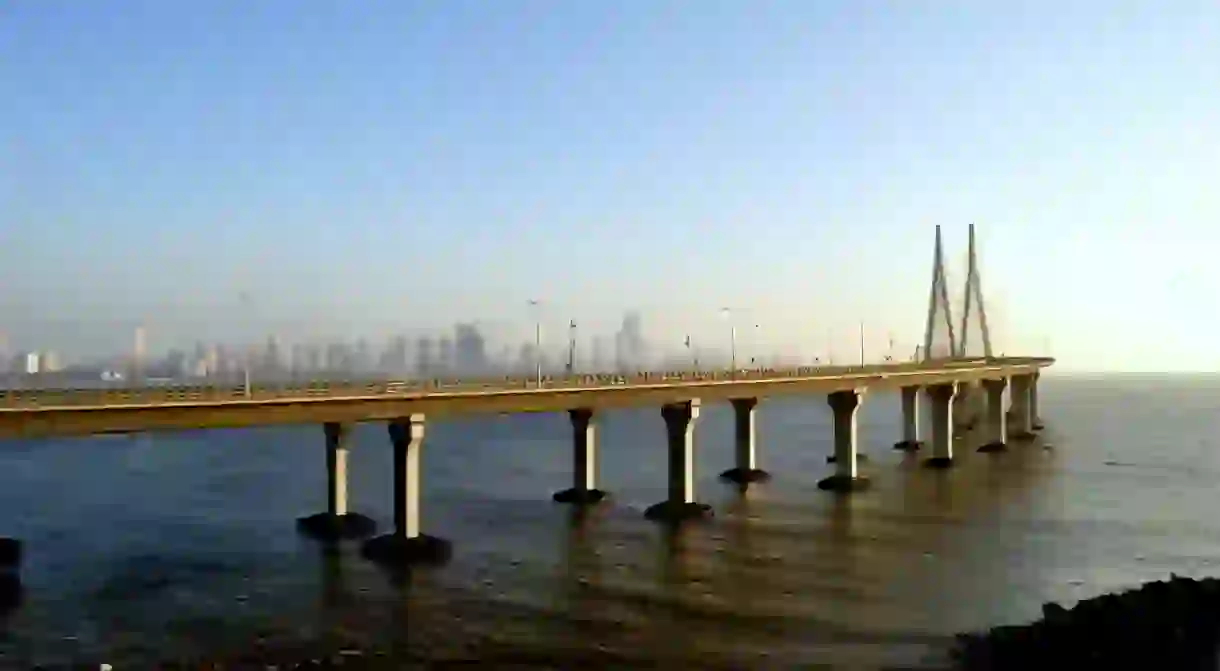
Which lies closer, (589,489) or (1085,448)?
(589,489)

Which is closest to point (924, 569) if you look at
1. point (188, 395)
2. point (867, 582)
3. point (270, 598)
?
point (867, 582)

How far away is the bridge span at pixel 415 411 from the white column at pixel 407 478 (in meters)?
0.05

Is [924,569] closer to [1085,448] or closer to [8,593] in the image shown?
[8,593]

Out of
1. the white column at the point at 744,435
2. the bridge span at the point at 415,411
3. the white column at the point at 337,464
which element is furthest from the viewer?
the white column at the point at 744,435

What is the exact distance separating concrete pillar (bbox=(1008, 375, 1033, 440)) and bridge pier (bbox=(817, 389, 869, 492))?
65080 millimetres

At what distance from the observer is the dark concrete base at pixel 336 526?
184ft

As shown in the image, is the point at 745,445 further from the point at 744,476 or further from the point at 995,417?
the point at 995,417

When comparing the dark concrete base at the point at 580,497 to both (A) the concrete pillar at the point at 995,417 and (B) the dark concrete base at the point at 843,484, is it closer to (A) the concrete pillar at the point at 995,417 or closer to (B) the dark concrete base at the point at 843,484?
(B) the dark concrete base at the point at 843,484

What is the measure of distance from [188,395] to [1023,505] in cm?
5163

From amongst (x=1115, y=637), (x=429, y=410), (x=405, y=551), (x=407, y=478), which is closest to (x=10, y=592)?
(x=405, y=551)

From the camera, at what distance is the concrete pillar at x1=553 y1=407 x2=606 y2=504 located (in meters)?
67.8

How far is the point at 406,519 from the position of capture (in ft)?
167

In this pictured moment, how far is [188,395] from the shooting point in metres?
44.8

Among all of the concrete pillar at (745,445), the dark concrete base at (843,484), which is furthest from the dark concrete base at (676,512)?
the concrete pillar at (745,445)
